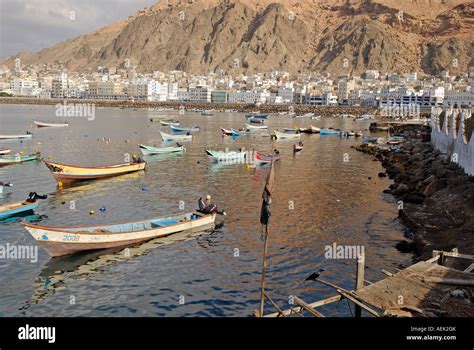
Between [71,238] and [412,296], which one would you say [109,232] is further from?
[412,296]

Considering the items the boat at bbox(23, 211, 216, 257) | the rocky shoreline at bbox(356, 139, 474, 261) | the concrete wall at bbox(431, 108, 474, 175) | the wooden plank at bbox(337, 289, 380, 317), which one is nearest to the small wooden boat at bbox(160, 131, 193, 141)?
the concrete wall at bbox(431, 108, 474, 175)

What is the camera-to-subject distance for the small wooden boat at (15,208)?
78.1ft

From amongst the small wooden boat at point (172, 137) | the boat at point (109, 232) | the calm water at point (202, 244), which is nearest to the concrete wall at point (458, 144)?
the calm water at point (202, 244)

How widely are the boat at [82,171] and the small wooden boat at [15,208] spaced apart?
909cm

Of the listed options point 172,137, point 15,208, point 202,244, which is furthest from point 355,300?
point 172,137

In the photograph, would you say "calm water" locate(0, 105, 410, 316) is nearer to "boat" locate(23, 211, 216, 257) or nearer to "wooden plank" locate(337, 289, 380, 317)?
"boat" locate(23, 211, 216, 257)

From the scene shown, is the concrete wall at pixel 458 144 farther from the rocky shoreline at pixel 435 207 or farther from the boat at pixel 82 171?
the boat at pixel 82 171

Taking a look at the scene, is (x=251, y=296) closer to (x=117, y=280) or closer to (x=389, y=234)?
(x=117, y=280)

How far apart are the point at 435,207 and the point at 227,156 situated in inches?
969

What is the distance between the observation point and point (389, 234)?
22516mm

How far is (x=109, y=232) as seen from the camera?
1973 centimetres

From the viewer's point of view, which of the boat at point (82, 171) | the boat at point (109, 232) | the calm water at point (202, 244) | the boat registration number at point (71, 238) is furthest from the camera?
the boat at point (82, 171)
